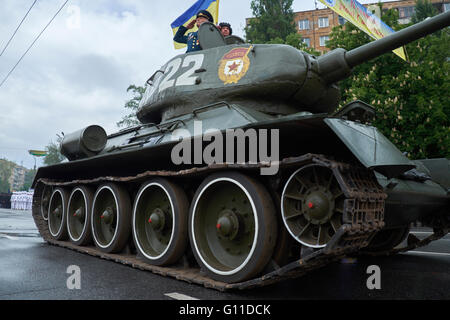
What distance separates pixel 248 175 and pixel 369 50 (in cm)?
299

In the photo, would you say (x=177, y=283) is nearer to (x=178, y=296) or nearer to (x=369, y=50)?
(x=178, y=296)

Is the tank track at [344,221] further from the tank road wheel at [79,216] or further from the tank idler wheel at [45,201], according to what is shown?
the tank idler wheel at [45,201]

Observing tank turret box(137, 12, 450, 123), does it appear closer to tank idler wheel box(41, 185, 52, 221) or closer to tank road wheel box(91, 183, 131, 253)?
tank road wheel box(91, 183, 131, 253)

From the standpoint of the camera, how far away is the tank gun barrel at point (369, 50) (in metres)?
5.02

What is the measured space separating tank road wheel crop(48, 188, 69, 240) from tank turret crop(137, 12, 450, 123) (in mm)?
3448

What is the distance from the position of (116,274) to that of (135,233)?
93cm

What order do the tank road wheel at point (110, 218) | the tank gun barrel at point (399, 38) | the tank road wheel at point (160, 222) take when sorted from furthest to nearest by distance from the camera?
the tank road wheel at point (110, 218), the tank road wheel at point (160, 222), the tank gun barrel at point (399, 38)

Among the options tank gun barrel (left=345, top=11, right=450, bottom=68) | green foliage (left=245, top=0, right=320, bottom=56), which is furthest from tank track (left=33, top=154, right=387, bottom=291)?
green foliage (left=245, top=0, right=320, bottom=56)

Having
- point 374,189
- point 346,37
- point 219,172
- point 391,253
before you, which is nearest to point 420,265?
point 391,253

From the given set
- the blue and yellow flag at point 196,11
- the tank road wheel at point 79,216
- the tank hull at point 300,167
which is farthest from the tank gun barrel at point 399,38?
the blue and yellow flag at point 196,11

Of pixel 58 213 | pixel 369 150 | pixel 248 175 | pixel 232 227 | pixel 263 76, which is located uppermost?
pixel 263 76

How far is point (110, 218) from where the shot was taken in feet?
21.7

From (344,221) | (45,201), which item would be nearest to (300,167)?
(344,221)

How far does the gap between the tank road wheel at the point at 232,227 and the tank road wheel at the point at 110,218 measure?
1.93 m
